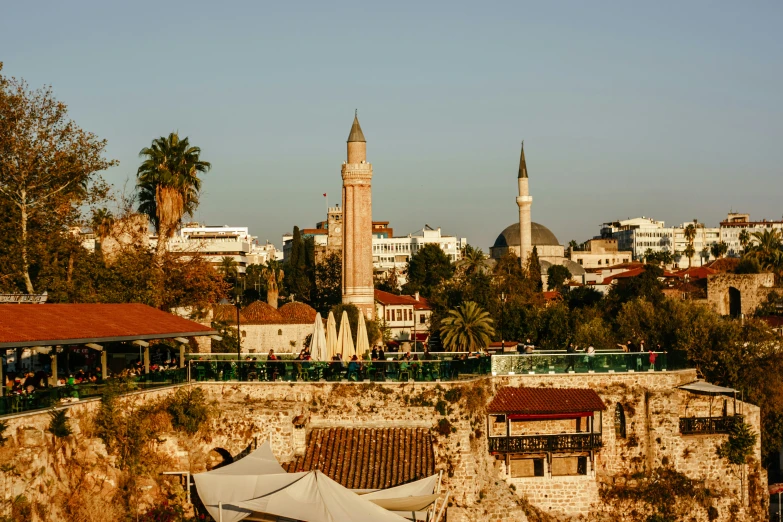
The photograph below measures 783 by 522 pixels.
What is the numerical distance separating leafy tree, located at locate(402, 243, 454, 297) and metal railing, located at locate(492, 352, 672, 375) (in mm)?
79370

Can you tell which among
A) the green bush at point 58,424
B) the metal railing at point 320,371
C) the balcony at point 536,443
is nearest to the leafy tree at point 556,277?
the balcony at point 536,443

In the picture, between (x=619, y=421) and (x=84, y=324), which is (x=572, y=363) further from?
(x=84, y=324)

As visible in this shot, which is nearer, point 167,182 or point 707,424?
point 707,424

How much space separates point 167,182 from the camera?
41.2 meters

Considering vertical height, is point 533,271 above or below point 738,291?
above

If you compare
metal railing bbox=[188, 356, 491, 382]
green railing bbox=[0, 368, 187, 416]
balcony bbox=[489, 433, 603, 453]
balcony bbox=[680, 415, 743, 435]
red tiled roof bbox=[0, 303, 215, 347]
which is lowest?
balcony bbox=[489, 433, 603, 453]

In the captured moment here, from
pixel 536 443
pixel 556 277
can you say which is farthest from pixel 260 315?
pixel 556 277

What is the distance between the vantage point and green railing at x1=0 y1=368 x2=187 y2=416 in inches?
859

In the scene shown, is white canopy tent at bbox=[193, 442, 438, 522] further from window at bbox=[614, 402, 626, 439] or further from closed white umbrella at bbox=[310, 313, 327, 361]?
window at bbox=[614, 402, 626, 439]

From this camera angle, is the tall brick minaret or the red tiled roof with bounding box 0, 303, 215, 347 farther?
the tall brick minaret

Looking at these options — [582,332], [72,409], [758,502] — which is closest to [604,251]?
[582,332]

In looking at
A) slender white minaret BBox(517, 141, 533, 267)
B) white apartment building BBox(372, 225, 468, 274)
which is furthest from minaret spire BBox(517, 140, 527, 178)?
white apartment building BBox(372, 225, 468, 274)

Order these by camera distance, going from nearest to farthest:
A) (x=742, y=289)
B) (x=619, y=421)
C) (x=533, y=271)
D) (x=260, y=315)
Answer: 1. (x=619, y=421)
2. (x=260, y=315)
3. (x=742, y=289)
4. (x=533, y=271)

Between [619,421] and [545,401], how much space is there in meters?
3.00
